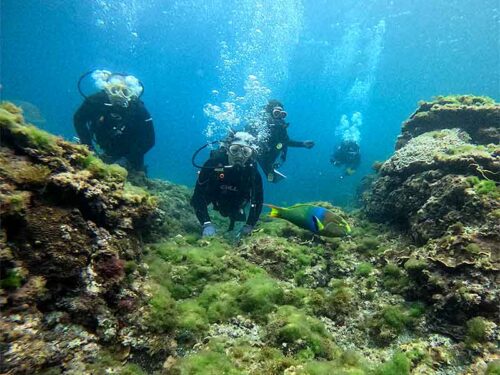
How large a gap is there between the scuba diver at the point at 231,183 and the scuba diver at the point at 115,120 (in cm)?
252

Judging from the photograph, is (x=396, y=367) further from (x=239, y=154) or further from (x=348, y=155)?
(x=348, y=155)

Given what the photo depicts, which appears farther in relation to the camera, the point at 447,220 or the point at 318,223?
the point at 318,223

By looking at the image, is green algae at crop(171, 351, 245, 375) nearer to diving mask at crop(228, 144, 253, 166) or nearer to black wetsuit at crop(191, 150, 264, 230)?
black wetsuit at crop(191, 150, 264, 230)

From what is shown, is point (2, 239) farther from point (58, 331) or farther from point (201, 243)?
point (201, 243)

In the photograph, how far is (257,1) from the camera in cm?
4719

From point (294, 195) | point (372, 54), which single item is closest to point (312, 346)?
point (294, 195)

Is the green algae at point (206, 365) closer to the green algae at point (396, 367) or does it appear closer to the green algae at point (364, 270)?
the green algae at point (396, 367)

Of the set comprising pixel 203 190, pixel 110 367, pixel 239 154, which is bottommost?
pixel 110 367

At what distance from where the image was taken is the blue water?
43438 mm

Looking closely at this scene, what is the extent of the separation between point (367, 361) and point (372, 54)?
6889 cm

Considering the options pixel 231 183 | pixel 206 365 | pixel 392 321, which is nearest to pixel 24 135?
pixel 206 365

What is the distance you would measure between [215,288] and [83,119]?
263 inches

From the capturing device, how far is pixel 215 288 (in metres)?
3.43

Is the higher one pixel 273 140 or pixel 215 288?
pixel 273 140
